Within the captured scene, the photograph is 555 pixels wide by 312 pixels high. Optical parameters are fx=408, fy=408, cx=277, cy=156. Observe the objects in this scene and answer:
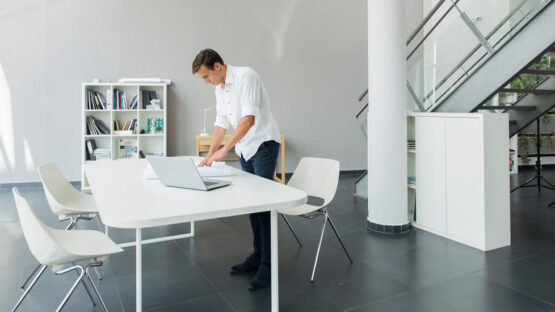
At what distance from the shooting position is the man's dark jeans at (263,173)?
9.06ft

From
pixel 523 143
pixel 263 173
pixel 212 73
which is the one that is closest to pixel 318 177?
pixel 263 173

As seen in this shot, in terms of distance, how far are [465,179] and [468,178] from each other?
0.03m

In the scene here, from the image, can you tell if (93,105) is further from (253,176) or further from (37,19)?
(253,176)

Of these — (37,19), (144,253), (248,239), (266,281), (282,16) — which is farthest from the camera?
(282,16)

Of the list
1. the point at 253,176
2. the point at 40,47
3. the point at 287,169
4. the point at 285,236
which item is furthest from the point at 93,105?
the point at 253,176

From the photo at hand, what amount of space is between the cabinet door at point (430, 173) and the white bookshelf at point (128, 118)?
159 inches

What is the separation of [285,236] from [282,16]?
4.92m

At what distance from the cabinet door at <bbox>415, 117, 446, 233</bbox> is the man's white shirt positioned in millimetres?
1799

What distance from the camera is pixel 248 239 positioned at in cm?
391

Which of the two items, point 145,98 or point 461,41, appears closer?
point 461,41

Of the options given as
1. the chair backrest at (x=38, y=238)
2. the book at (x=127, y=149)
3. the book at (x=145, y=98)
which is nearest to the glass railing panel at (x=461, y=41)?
the chair backrest at (x=38, y=238)

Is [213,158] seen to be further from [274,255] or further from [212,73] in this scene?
[274,255]

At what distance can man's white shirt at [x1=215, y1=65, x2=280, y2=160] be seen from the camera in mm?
2750

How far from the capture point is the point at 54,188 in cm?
304
